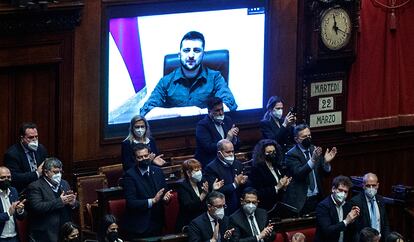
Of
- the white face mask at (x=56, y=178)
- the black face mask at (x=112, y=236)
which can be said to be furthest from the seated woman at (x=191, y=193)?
the white face mask at (x=56, y=178)

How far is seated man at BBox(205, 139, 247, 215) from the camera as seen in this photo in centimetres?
1500

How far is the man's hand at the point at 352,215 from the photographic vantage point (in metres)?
14.7

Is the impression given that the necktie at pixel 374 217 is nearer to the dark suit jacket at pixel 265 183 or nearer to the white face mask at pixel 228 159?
the dark suit jacket at pixel 265 183

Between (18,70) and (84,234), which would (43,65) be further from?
(84,234)

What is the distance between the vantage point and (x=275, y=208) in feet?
50.4

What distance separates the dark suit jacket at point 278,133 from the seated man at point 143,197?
2.15 m

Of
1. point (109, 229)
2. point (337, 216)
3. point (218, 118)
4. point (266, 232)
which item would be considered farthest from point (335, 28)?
point (109, 229)

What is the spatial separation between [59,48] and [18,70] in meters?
0.53

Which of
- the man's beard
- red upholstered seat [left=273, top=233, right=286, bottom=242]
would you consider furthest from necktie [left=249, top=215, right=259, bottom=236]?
the man's beard

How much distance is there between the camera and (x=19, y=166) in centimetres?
1462

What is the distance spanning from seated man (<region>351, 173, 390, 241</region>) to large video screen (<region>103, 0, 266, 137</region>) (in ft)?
9.99

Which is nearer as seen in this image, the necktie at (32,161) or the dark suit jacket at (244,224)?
the dark suit jacket at (244,224)

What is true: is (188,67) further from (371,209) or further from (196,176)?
(371,209)

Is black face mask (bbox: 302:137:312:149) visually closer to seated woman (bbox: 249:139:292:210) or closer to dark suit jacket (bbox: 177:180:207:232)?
seated woman (bbox: 249:139:292:210)
